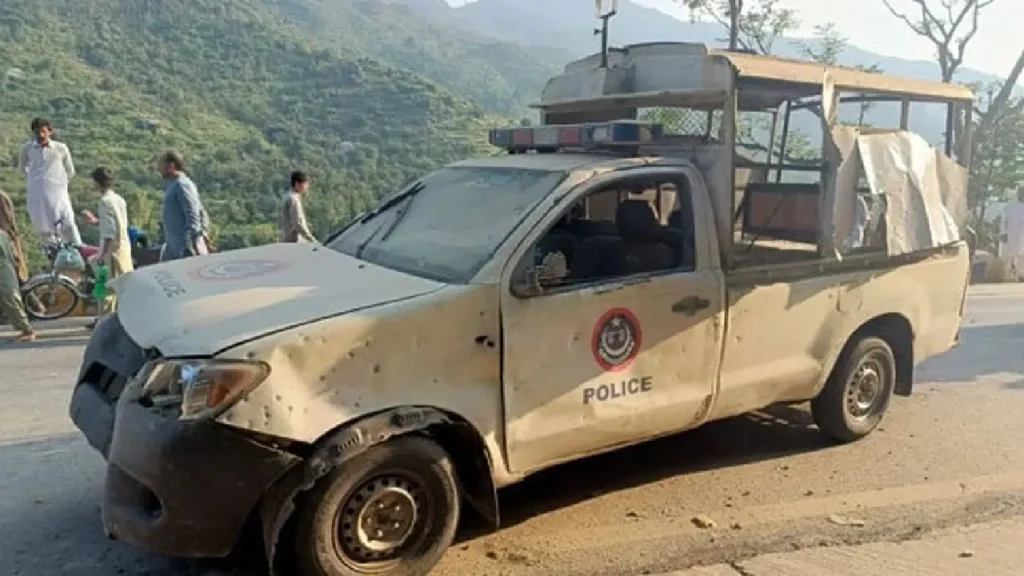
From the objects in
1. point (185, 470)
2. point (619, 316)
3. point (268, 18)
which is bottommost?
point (185, 470)

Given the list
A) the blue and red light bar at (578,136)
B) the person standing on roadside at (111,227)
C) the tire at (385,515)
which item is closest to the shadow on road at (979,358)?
the blue and red light bar at (578,136)

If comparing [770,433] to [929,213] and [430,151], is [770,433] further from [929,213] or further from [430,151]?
[430,151]

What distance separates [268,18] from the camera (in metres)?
61.2

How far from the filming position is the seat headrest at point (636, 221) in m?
5.02

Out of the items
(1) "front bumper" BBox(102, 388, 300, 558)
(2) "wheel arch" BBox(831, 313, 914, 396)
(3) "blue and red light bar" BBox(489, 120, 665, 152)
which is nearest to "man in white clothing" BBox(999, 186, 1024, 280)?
(2) "wheel arch" BBox(831, 313, 914, 396)

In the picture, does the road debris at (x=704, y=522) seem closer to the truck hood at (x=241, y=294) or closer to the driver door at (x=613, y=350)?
the driver door at (x=613, y=350)

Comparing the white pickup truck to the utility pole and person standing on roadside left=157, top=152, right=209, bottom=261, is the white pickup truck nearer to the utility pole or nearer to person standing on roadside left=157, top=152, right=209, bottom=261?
the utility pole

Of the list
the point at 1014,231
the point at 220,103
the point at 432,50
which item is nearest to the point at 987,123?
the point at 1014,231

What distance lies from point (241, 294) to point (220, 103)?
4583 cm

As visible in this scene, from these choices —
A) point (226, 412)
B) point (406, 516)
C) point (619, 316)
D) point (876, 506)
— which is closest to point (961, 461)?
point (876, 506)

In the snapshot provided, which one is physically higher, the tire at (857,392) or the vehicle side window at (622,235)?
the vehicle side window at (622,235)

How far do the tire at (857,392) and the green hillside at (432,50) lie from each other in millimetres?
59696

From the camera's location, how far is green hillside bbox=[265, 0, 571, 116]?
7306 centimetres

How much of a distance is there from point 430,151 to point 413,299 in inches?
1438
